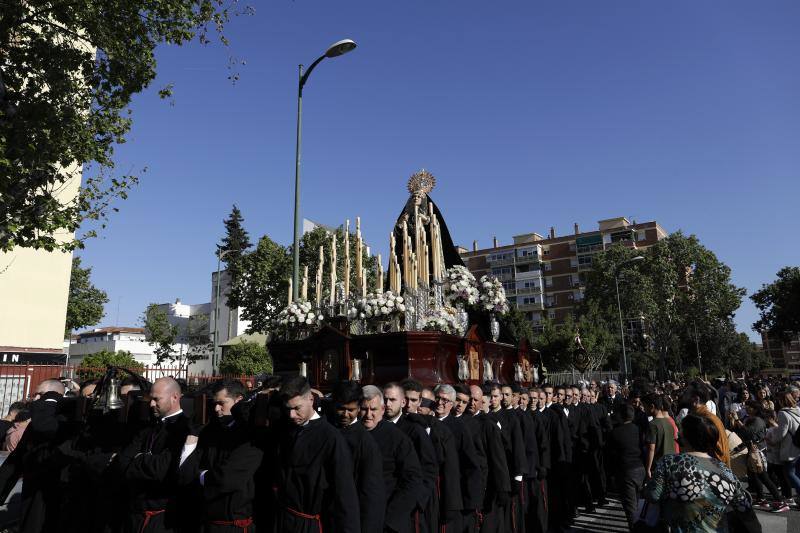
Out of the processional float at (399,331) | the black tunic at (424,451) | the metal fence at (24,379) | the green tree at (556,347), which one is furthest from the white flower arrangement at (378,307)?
the green tree at (556,347)

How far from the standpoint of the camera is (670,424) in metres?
7.05

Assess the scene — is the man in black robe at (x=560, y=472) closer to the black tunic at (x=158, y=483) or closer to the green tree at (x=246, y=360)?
the black tunic at (x=158, y=483)

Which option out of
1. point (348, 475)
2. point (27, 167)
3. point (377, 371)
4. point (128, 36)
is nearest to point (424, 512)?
point (348, 475)

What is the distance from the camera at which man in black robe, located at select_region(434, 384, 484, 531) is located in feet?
18.9

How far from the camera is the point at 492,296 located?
39.1ft

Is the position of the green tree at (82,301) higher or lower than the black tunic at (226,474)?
higher

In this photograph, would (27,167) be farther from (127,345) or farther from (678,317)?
(127,345)

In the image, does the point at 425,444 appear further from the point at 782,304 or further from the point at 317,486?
the point at 782,304

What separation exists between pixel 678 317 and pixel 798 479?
140 feet

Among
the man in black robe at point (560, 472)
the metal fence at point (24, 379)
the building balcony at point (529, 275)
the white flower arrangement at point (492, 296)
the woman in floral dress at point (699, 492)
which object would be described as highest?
the building balcony at point (529, 275)

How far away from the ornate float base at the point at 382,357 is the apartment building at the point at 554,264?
65.0m

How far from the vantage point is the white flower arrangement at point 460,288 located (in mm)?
11547

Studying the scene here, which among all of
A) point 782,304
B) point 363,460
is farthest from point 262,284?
point 782,304

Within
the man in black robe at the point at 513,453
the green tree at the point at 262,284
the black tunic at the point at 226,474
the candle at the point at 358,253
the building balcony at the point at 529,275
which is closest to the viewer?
the black tunic at the point at 226,474
